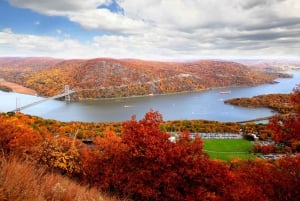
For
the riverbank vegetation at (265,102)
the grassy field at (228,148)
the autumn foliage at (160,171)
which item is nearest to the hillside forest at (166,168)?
the autumn foliage at (160,171)

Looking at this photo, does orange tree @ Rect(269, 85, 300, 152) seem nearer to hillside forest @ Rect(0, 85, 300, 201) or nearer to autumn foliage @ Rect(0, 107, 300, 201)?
hillside forest @ Rect(0, 85, 300, 201)

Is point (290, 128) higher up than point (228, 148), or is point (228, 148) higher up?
point (290, 128)

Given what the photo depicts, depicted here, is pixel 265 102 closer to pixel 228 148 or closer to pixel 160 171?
pixel 228 148

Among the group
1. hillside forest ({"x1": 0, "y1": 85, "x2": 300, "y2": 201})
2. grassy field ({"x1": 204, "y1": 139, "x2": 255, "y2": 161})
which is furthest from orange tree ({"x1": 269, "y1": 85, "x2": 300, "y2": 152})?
grassy field ({"x1": 204, "y1": 139, "x2": 255, "y2": 161})

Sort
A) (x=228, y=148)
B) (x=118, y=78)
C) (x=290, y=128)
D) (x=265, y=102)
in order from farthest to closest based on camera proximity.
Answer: (x=118, y=78), (x=265, y=102), (x=228, y=148), (x=290, y=128)

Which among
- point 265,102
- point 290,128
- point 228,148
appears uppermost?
point 290,128

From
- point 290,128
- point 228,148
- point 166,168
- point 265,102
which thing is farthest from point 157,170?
point 265,102
